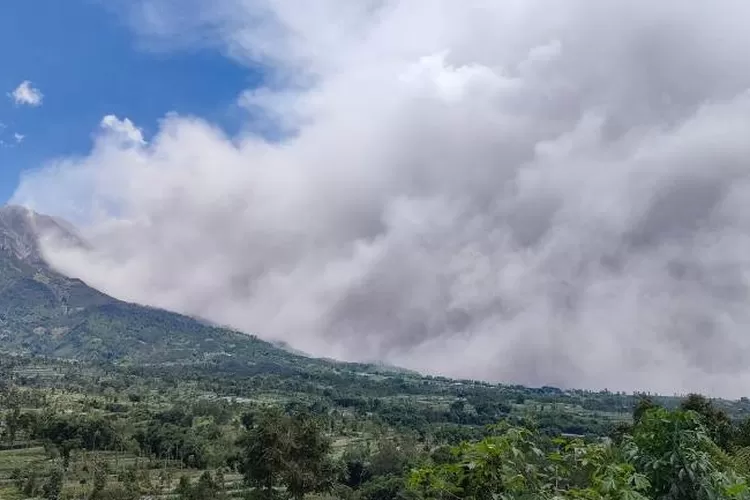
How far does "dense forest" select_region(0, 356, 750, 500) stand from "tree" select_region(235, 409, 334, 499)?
0.39ft

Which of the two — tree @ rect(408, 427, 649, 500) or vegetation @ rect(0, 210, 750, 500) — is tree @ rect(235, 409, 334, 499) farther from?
tree @ rect(408, 427, 649, 500)

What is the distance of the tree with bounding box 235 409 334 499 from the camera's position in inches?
2018

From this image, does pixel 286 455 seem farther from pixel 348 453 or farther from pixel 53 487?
pixel 348 453

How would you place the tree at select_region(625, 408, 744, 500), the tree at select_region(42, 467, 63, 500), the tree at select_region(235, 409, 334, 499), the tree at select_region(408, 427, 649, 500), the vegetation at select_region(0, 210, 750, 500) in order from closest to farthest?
the tree at select_region(408, 427, 649, 500), the tree at select_region(625, 408, 744, 500), the vegetation at select_region(0, 210, 750, 500), the tree at select_region(235, 409, 334, 499), the tree at select_region(42, 467, 63, 500)

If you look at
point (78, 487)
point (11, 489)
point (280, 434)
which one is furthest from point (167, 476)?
point (280, 434)

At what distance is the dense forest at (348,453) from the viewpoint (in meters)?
7.68

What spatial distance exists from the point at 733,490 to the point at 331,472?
53.6 meters

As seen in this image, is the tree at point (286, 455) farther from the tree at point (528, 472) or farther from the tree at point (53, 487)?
the tree at point (528, 472)

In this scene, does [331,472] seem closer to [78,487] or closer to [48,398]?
[78,487]

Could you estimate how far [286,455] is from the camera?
5188cm

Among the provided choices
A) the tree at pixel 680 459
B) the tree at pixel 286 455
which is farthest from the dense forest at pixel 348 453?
the tree at pixel 286 455

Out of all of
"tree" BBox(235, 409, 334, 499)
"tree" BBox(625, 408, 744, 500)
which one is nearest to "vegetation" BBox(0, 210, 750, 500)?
"tree" BBox(625, 408, 744, 500)

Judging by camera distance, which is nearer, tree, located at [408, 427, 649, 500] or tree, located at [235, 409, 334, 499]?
tree, located at [408, 427, 649, 500]

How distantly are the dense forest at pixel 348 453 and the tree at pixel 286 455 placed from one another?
12cm
